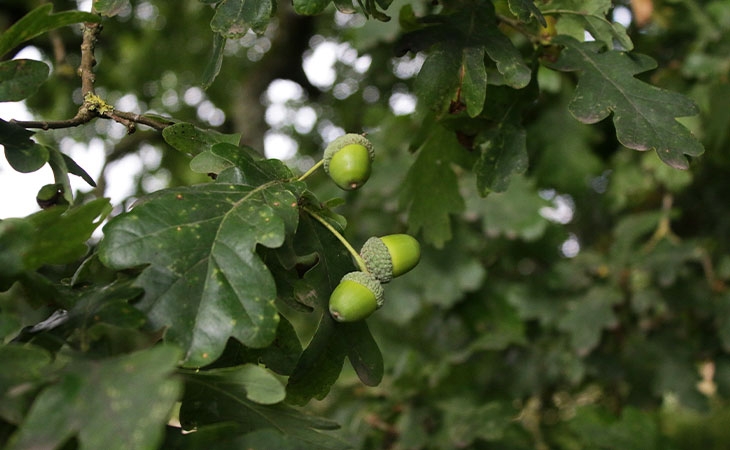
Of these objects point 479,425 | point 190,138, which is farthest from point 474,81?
point 479,425

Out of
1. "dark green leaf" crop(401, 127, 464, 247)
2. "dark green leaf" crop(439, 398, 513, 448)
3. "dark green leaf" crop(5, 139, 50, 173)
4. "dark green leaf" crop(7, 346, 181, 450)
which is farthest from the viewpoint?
"dark green leaf" crop(439, 398, 513, 448)

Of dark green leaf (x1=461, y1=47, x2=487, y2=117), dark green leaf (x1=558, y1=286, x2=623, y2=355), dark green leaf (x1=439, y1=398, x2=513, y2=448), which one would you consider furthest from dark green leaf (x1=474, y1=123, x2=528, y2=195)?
dark green leaf (x1=558, y1=286, x2=623, y2=355)

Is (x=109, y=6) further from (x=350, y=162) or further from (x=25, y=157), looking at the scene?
(x=350, y=162)

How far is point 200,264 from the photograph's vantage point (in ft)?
2.86

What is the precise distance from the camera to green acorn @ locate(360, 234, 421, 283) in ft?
3.42

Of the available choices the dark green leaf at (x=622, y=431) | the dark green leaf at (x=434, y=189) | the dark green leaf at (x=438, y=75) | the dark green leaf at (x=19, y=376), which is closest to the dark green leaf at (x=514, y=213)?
the dark green leaf at (x=622, y=431)

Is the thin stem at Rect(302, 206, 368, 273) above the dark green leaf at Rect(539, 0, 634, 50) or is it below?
below

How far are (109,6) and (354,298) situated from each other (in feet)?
1.90

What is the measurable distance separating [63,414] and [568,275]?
2.59 metres

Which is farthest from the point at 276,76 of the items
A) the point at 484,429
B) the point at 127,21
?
the point at 484,429

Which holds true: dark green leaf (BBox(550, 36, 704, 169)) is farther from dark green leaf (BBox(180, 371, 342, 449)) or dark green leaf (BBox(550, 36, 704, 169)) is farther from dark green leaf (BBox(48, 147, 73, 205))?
dark green leaf (BBox(48, 147, 73, 205))

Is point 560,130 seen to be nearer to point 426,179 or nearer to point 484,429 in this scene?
point 484,429

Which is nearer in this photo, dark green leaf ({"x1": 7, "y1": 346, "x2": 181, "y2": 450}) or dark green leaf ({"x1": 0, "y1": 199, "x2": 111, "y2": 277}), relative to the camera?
dark green leaf ({"x1": 7, "y1": 346, "x2": 181, "y2": 450})

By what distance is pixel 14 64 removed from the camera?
0.96 metres
